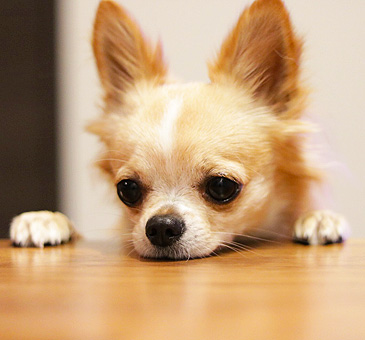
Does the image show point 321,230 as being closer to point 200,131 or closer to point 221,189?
point 221,189

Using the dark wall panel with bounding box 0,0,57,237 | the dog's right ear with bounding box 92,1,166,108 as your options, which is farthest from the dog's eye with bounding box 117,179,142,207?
the dark wall panel with bounding box 0,0,57,237

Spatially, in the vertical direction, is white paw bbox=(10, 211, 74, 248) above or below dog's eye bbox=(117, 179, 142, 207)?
below

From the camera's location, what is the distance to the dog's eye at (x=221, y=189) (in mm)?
1227

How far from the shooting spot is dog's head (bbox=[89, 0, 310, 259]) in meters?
1.21

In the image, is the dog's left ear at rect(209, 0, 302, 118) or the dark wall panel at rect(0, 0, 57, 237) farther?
the dark wall panel at rect(0, 0, 57, 237)

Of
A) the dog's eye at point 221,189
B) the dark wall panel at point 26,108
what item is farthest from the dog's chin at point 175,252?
the dark wall panel at point 26,108

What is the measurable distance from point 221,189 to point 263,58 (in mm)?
458

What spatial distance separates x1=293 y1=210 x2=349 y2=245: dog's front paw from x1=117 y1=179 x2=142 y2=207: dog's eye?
17.9 inches

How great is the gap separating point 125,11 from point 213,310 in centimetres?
113

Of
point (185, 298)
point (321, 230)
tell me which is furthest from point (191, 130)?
point (185, 298)

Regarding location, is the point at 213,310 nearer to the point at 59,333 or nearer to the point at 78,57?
the point at 59,333

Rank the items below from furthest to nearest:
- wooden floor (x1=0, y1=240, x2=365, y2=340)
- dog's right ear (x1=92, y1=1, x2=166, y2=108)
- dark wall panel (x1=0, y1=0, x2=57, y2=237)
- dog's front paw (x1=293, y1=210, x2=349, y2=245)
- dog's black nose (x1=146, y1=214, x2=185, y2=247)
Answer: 1. dark wall panel (x1=0, y1=0, x2=57, y2=237)
2. dog's right ear (x1=92, y1=1, x2=166, y2=108)
3. dog's front paw (x1=293, y1=210, x2=349, y2=245)
4. dog's black nose (x1=146, y1=214, x2=185, y2=247)
5. wooden floor (x1=0, y1=240, x2=365, y2=340)

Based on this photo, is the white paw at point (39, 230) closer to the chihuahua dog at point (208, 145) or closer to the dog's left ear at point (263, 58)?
the chihuahua dog at point (208, 145)

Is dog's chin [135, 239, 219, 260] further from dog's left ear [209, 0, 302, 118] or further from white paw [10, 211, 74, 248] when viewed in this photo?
dog's left ear [209, 0, 302, 118]
